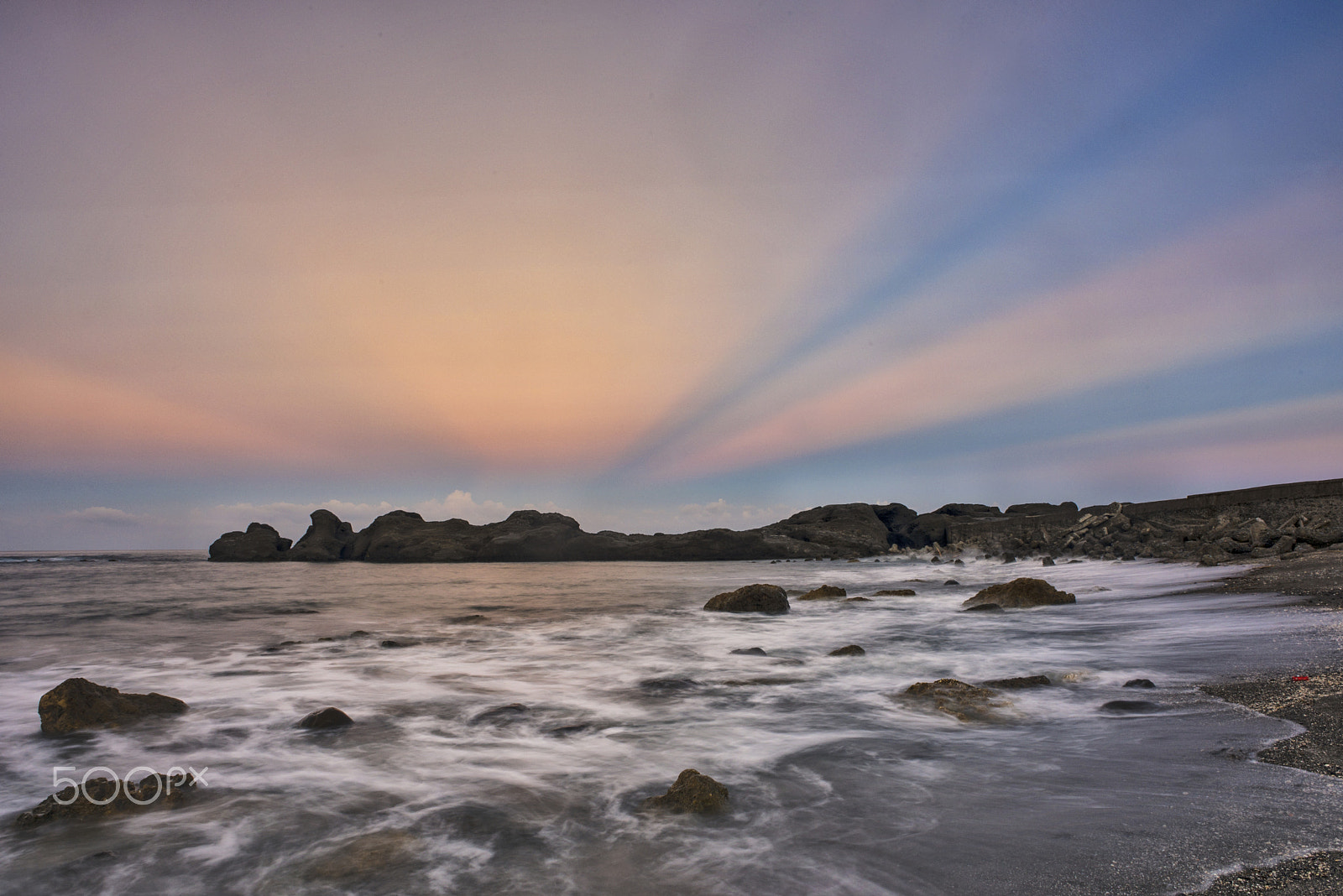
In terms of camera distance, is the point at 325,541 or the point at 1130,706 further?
the point at 325,541

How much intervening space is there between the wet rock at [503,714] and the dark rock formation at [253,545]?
73900mm

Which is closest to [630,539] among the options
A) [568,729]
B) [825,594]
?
[825,594]

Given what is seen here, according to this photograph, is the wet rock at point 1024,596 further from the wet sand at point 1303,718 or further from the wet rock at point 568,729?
the wet rock at point 568,729

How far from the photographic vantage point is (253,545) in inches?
2633

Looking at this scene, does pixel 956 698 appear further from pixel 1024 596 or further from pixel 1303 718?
pixel 1024 596

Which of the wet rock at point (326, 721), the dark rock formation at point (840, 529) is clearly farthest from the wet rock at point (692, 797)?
the dark rock formation at point (840, 529)

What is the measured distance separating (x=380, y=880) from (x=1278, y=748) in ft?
14.5

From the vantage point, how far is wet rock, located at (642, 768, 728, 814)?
3.29 m

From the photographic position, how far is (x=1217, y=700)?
14.4 feet

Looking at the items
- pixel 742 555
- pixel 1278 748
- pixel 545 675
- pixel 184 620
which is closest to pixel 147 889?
pixel 545 675

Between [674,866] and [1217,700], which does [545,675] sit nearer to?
[674,866]

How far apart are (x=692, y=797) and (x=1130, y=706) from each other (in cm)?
343

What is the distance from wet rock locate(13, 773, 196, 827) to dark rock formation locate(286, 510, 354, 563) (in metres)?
73.4

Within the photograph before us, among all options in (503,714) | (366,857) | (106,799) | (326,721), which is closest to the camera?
(366,857)
